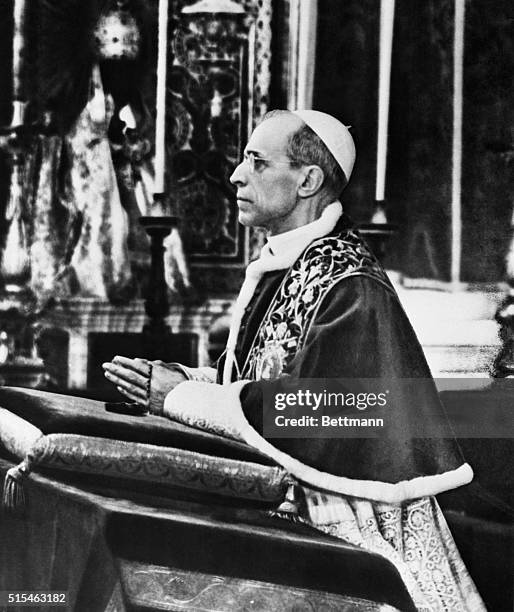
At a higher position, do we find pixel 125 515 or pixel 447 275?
pixel 447 275

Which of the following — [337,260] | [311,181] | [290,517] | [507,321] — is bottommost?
[290,517]

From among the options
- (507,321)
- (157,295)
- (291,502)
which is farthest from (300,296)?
(507,321)

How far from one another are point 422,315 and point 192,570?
1.06m

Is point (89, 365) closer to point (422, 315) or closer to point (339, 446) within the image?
point (339, 446)

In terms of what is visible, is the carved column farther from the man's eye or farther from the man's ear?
the man's eye

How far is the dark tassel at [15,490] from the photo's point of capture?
3.19m

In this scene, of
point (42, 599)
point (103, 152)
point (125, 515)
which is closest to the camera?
point (125, 515)

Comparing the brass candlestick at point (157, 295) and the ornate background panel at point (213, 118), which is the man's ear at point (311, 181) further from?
the brass candlestick at point (157, 295)

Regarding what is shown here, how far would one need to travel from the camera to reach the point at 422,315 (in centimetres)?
340

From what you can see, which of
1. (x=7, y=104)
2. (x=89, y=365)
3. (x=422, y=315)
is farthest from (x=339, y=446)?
(x=7, y=104)

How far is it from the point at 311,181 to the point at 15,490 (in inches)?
50.4

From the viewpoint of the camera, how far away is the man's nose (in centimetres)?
333

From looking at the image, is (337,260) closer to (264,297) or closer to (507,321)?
(264,297)

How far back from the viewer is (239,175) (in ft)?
11.0
